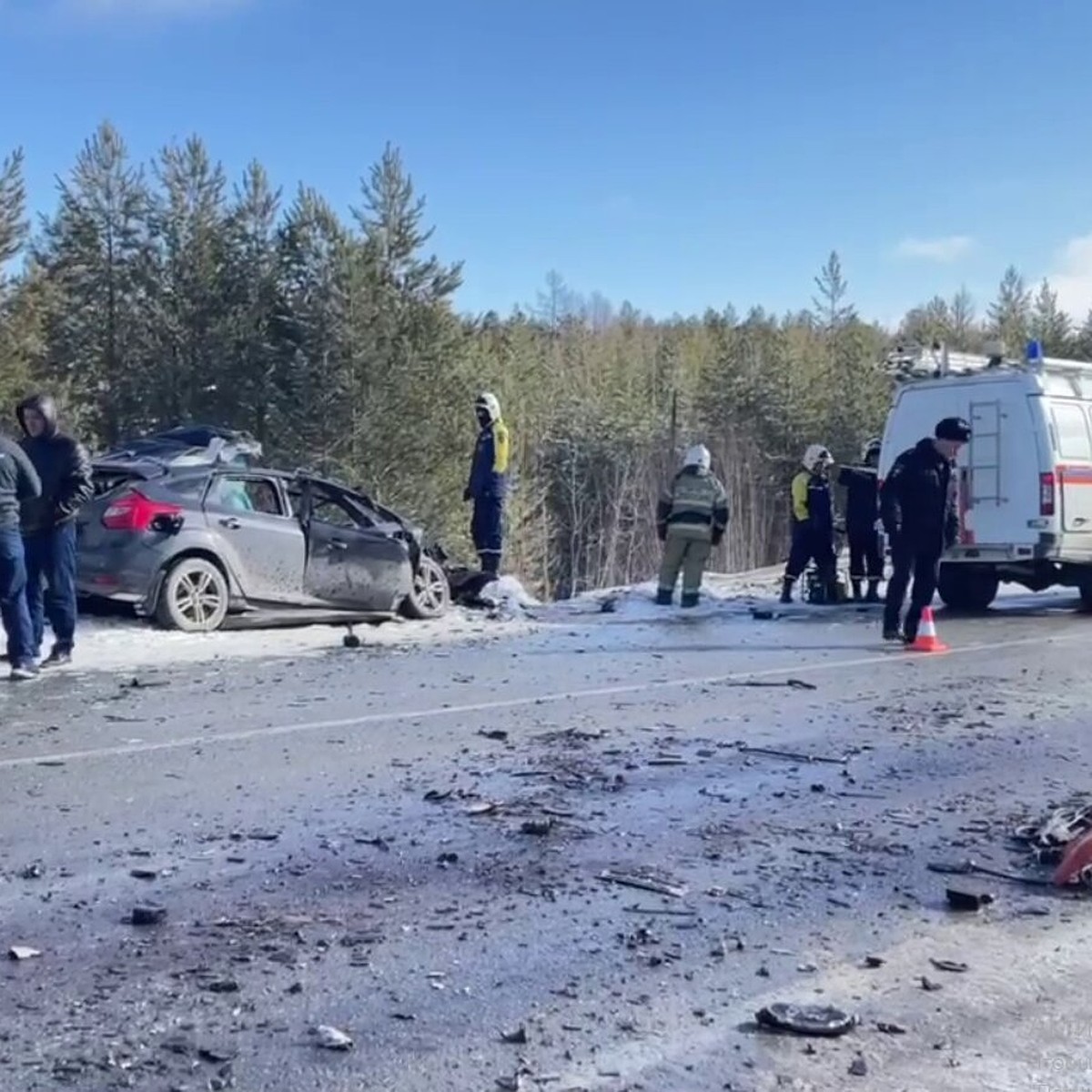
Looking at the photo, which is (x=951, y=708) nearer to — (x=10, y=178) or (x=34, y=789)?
(x=34, y=789)

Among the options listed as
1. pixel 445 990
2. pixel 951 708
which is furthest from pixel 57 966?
pixel 951 708

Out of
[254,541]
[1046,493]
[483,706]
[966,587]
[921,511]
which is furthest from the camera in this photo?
[966,587]

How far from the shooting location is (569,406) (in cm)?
6231

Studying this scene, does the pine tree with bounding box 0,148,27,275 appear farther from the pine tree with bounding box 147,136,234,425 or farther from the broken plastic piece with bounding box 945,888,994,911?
the broken plastic piece with bounding box 945,888,994,911

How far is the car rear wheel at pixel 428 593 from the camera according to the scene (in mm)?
14336

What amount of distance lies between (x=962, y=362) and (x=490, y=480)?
211 inches

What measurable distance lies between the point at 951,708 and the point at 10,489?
246 inches

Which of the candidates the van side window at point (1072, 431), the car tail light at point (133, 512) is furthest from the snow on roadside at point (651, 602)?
the car tail light at point (133, 512)

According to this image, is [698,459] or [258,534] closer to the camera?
[258,534]

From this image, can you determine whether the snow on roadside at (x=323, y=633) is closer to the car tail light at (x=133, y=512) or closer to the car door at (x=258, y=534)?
the car door at (x=258, y=534)

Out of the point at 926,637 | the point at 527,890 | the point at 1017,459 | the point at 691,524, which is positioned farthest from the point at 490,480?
the point at 527,890

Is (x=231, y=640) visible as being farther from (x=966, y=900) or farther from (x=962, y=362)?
(x=962, y=362)

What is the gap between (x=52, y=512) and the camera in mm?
10055

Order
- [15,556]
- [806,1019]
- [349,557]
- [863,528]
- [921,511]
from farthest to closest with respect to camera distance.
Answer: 1. [863,528]
2. [349,557]
3. [921,511]
4. [15,556]
5. [806,1019]
